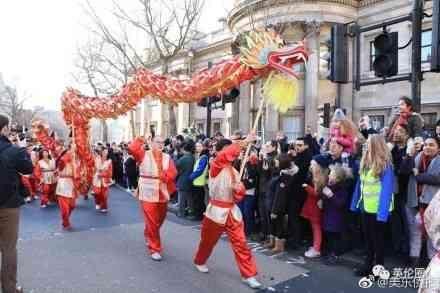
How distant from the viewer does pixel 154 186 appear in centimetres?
664

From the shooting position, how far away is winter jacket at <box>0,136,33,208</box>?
4621mm

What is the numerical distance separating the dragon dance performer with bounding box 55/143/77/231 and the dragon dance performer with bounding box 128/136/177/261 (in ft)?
9.19

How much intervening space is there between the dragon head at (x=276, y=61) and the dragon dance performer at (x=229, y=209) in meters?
0.62

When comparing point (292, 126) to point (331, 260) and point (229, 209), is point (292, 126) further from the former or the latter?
point (229, 209)

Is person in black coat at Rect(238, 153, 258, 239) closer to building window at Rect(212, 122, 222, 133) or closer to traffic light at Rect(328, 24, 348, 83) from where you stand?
traffic light at Rect(328, 24, 348, 83)

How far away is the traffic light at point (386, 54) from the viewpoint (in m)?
7.03

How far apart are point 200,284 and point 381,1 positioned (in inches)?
772

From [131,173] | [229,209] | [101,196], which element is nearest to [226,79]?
[229,209]

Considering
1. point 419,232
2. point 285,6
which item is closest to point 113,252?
point 419,232

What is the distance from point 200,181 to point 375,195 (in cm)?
480

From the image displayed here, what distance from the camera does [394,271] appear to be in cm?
571

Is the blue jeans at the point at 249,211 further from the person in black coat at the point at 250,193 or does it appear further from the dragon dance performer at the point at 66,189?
the dragon dance performer at the point at 66,189

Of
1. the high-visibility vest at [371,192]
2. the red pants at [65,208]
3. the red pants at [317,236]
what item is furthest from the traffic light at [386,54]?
the red pants at [65,208]

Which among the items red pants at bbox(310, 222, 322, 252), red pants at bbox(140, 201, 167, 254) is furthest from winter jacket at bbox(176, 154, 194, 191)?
red pants at bbox(310, 222, 322, 252)
